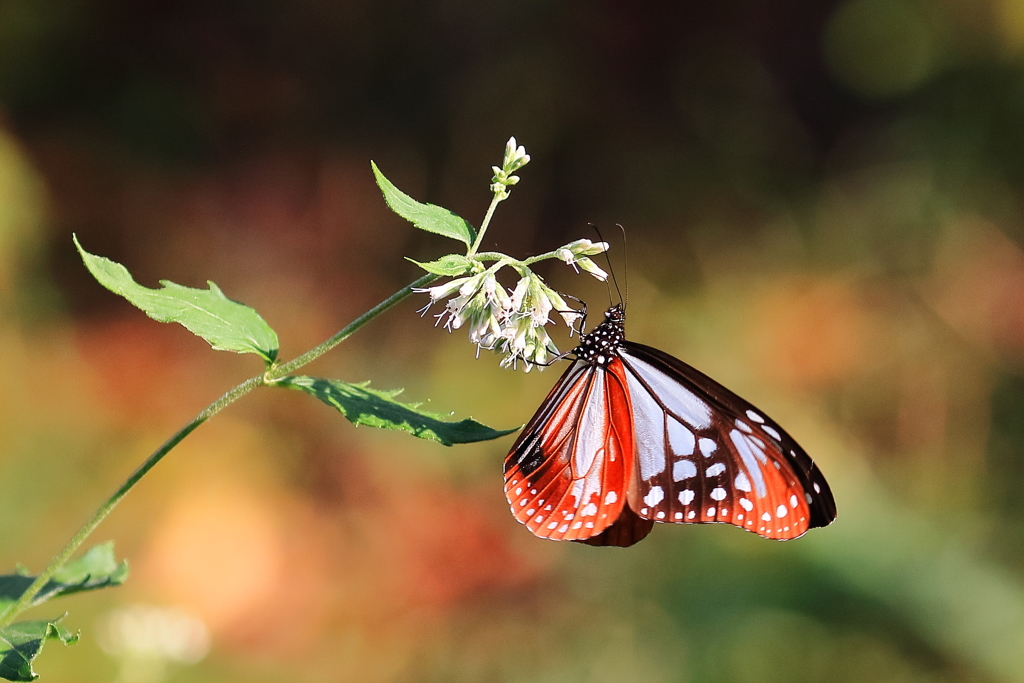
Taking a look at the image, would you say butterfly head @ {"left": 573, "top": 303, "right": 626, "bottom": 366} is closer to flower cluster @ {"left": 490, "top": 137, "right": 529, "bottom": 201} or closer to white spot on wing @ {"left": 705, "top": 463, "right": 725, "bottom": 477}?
white spot on wing @ {"left": 705, "top": 463, "right": 725, "bottom": 477}

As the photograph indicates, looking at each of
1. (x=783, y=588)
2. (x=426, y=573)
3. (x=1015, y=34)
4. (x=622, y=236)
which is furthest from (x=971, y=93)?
(x=426, y=573)

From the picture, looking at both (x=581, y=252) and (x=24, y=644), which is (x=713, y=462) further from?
(x=24, y=644)

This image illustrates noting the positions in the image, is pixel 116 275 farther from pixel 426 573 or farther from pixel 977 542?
pixel 977 542

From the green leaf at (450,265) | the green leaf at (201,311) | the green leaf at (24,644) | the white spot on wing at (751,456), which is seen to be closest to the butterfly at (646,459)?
the white spot on wing at (751,456)

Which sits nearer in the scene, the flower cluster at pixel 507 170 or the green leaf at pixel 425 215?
the green leaf at pixel 425 215

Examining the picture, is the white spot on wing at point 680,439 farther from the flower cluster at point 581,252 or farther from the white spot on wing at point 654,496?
the flower cluster at point 581,252

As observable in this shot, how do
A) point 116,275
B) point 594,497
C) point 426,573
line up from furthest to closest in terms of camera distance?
point 426,573 → point 594,497 → point 116,275
